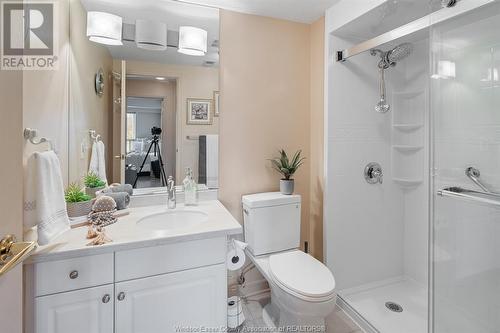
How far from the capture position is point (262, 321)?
69.1 inches

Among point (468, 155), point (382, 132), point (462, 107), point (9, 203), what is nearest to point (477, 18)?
point (462, 107)

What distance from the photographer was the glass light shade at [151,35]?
64.9 inches

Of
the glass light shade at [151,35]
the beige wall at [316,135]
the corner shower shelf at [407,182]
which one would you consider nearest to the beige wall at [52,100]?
the glass light shade at [151,35]

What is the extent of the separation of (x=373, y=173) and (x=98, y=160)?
6.59 ft

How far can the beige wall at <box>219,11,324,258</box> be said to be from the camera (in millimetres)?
1906

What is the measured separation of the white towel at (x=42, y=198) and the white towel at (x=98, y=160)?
0.47 m

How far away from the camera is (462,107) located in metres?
1.47

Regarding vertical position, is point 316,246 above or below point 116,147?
below

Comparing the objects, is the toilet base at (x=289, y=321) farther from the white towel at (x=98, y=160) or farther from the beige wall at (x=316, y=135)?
the white towel at (x=98, y=160)

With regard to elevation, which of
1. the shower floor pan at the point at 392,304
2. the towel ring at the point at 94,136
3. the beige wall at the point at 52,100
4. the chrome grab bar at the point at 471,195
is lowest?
the shower floor pan at the point at 392,304

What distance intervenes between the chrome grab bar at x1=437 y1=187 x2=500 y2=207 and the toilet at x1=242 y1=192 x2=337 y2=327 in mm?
825

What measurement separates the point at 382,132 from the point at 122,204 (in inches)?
79.8

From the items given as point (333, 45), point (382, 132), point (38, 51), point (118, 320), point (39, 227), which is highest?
point (333, 45)

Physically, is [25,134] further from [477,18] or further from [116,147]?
[477,18]
